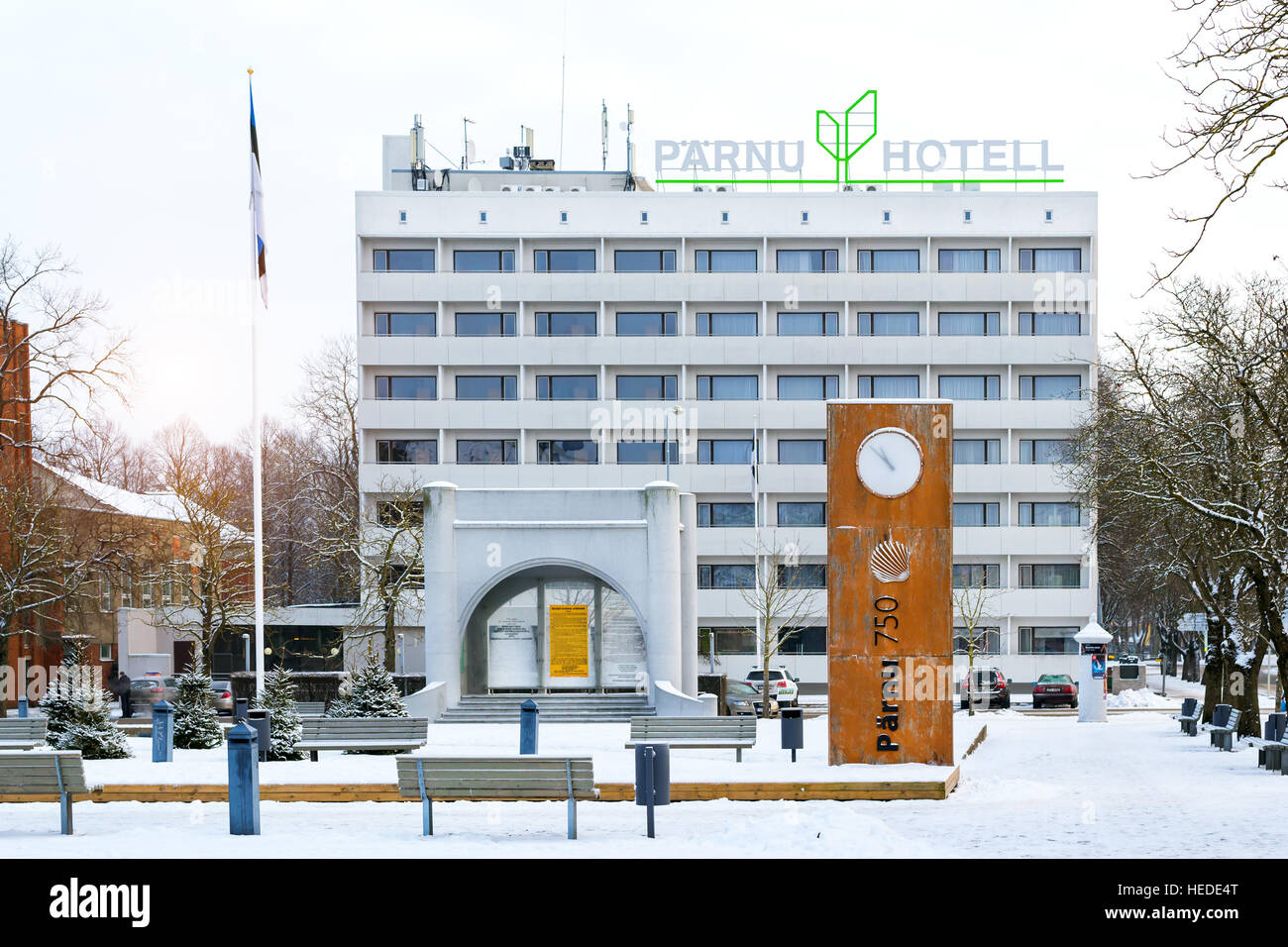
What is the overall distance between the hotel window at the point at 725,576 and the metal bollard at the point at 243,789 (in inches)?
1980

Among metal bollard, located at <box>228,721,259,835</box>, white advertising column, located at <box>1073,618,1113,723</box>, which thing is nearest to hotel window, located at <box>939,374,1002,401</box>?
white advertising column, located at <box>1073,618,1113,723</box>

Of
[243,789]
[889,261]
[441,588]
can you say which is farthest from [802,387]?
[243,789]

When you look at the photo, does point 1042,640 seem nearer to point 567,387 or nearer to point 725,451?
point 725,451

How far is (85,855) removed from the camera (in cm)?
1244

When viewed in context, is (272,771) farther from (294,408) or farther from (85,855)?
(294,408)

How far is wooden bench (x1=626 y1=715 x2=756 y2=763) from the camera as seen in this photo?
76.3ft

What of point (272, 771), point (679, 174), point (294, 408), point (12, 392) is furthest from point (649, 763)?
point (294, 408)

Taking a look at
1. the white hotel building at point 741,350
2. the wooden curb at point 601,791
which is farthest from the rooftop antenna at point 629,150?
the wooden curb at point 601,791

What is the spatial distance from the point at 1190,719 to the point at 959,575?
98.8 feet

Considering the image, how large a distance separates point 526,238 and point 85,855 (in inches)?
2156

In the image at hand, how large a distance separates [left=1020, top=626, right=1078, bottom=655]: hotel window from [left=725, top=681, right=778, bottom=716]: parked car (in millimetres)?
16861

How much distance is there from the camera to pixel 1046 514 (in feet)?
216

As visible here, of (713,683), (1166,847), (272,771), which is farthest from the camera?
(713,683)

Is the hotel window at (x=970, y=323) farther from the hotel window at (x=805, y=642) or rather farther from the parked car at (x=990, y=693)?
the parked car at (x=990, y=693)
